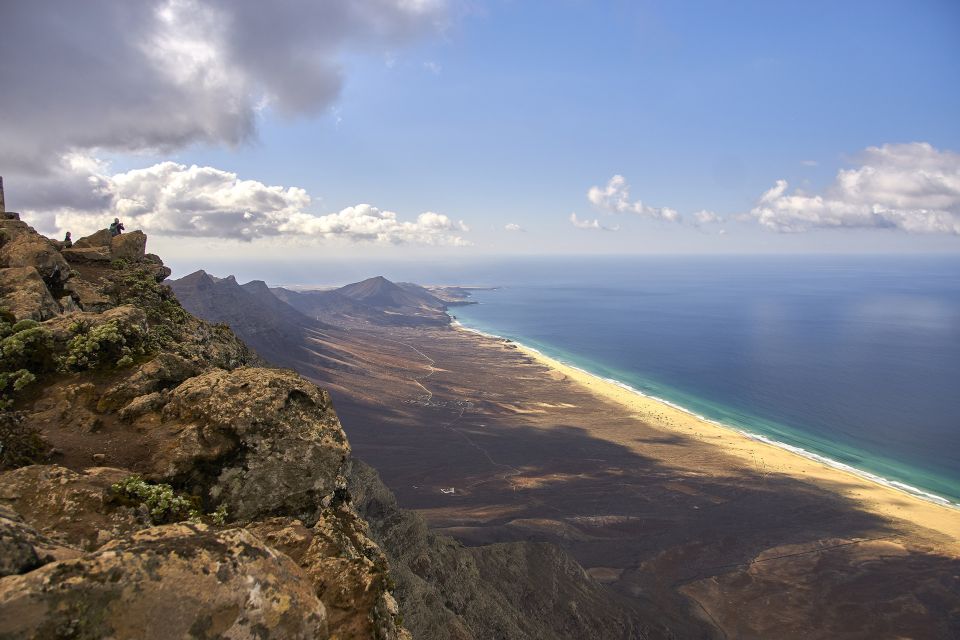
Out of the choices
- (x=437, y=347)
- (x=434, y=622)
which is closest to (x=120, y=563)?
(x=434, y=622)

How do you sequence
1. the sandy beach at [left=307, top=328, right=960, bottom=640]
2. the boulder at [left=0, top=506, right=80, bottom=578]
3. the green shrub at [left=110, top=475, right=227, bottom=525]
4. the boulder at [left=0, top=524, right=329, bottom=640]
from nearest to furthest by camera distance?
the boulder at [left=0, top=524, right=329, bottom=640], the boulder at [left=0, top=506, right=80, bottom=578], the green shrub at [left=110, top=475, right=227, bottom=525], the sandy beach at [left=307, top=328, right=960, bottom=640]

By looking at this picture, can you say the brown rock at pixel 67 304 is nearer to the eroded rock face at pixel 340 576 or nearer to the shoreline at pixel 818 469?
the eroded rock face at pixel 340 576

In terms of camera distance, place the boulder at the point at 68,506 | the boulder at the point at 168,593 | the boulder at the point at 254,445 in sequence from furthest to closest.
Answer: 1. the boulder at the point at 254,445
2. the boulder at the point at 68,506
3. the boulder at the point at 168,593

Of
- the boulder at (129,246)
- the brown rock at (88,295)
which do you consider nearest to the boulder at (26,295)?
the brown rock at (88,295)

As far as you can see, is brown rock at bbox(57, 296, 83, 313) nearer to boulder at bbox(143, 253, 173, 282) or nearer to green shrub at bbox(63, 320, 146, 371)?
green shrub at bbox(63, 320, 146, 371)

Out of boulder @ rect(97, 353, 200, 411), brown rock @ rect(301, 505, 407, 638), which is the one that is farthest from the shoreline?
boulder @ rect(97, 353, 200, 411)

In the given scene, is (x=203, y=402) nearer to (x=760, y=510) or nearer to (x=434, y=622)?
(x=434, y=622)
